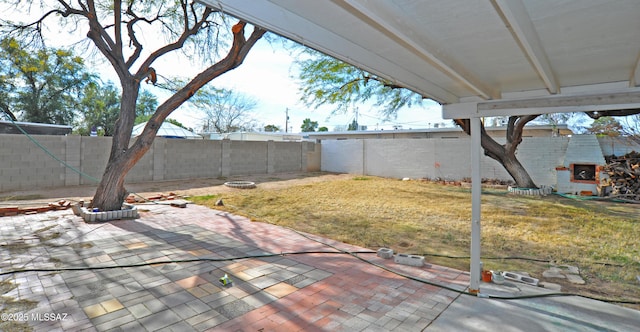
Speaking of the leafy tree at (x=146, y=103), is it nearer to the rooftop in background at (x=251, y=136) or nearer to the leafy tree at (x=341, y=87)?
the rooftop in background at (x=251, y=136)

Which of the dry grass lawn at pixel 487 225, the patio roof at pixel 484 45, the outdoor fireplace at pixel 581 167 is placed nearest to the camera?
the patio roof at pixel 484 45

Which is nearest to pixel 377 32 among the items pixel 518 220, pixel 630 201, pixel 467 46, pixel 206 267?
pixel 467 46

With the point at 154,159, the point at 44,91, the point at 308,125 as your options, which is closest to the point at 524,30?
the point at 154,159

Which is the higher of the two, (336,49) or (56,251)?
(336,49)

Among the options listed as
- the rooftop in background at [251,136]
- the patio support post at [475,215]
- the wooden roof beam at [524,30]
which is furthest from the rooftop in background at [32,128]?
the rooftop in background at [251,136]

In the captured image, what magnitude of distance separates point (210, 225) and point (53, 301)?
2.55m

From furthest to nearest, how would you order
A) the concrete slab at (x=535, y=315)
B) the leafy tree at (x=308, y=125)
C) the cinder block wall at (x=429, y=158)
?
the leafy tree at (x=308, y=125), the cinder block wall at (x=429, y=158), the concrete slab at (x=535, y=315)

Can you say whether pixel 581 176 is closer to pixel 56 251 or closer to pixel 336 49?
pixel 336 49

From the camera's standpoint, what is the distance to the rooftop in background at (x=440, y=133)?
46.3 ft

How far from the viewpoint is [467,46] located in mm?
1861

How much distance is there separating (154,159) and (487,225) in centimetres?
969

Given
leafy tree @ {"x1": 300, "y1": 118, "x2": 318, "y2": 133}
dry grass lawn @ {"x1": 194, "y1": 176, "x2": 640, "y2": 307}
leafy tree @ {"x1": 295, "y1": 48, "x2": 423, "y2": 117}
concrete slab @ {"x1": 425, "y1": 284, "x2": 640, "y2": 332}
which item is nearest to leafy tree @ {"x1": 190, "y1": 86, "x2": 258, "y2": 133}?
leafy tree @ {"x1": 295, "y1": 48, "x2": 423, "y2": 117}

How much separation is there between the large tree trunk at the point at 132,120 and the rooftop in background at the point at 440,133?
12.3m

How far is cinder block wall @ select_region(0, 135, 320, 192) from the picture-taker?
770 centimetres
